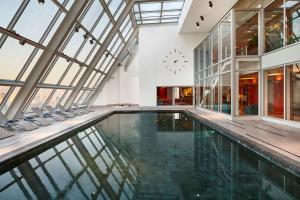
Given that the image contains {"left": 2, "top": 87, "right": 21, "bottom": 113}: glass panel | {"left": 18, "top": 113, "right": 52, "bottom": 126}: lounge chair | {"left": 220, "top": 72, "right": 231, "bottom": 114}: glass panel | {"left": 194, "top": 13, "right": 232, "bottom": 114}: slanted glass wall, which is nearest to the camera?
{"left": 2, "top": 87, "right": 21, "bottom": 113}: glass panel

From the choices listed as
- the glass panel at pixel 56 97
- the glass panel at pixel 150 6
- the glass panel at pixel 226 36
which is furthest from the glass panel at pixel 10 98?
the glass panel at pixel 150 6

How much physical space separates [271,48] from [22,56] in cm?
859

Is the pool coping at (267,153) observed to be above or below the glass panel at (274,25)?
below

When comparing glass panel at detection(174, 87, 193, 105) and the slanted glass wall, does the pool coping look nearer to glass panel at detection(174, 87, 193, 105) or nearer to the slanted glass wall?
the slanted glass wall

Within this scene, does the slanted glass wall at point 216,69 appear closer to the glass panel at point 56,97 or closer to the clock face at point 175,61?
the clock face at point 175,61

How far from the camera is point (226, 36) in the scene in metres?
11.1

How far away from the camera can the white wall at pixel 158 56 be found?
755 inches

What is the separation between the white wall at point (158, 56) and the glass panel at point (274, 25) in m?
9.23

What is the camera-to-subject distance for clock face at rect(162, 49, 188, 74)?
19141mm

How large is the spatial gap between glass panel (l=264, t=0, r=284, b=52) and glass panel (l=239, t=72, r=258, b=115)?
4.00 feet

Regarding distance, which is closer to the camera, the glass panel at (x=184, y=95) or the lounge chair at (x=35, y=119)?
the lounge chair at (x=35, y=119)

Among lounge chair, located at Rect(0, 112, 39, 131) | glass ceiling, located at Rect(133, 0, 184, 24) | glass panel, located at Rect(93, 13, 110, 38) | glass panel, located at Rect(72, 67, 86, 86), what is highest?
glass ceiling, located at Rect(133, 0, 184, 24)

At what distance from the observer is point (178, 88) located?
1945 cm

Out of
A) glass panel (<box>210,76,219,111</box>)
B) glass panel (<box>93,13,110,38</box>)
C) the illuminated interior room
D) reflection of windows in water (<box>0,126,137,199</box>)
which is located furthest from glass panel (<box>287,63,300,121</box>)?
glass panel (<box>93,13,110,38</box>)
